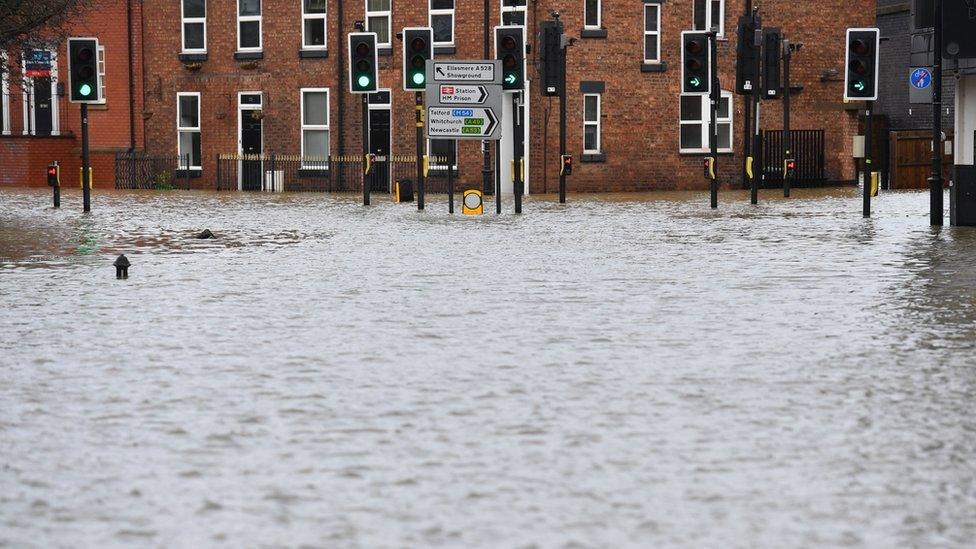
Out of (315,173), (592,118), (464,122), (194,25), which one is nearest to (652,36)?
(592,118)

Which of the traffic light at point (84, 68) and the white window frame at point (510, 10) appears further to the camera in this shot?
the white window frame at point (510, 10)

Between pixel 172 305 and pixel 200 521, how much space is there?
8.46 m

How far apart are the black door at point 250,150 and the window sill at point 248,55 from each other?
1.53 meters

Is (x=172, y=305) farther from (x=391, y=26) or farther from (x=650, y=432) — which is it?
(x=391, y=26)

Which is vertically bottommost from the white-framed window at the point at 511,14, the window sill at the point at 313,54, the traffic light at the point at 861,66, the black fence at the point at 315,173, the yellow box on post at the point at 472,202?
the yellow box on post at the point at 472,202

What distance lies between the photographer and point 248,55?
156 ft

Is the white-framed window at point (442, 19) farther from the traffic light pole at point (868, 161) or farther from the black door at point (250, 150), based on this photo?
the traffic light pole at point (868, 161)

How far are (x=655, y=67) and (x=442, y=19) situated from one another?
234 inches

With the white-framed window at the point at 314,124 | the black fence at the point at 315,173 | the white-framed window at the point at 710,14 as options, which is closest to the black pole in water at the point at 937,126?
the white-framed window at the point at 710,14

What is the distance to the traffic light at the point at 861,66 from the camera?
97.9 ft

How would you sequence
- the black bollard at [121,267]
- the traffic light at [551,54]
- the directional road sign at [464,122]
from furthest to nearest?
1. the traffic light at [551,54]
2. the directional road sign at [464,122]
3. the black bollard at [121,267]

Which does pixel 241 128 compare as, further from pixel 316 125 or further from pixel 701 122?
pixel 701 122

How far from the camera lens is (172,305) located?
14508mm

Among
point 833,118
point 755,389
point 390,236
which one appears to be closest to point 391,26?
point 833,118
